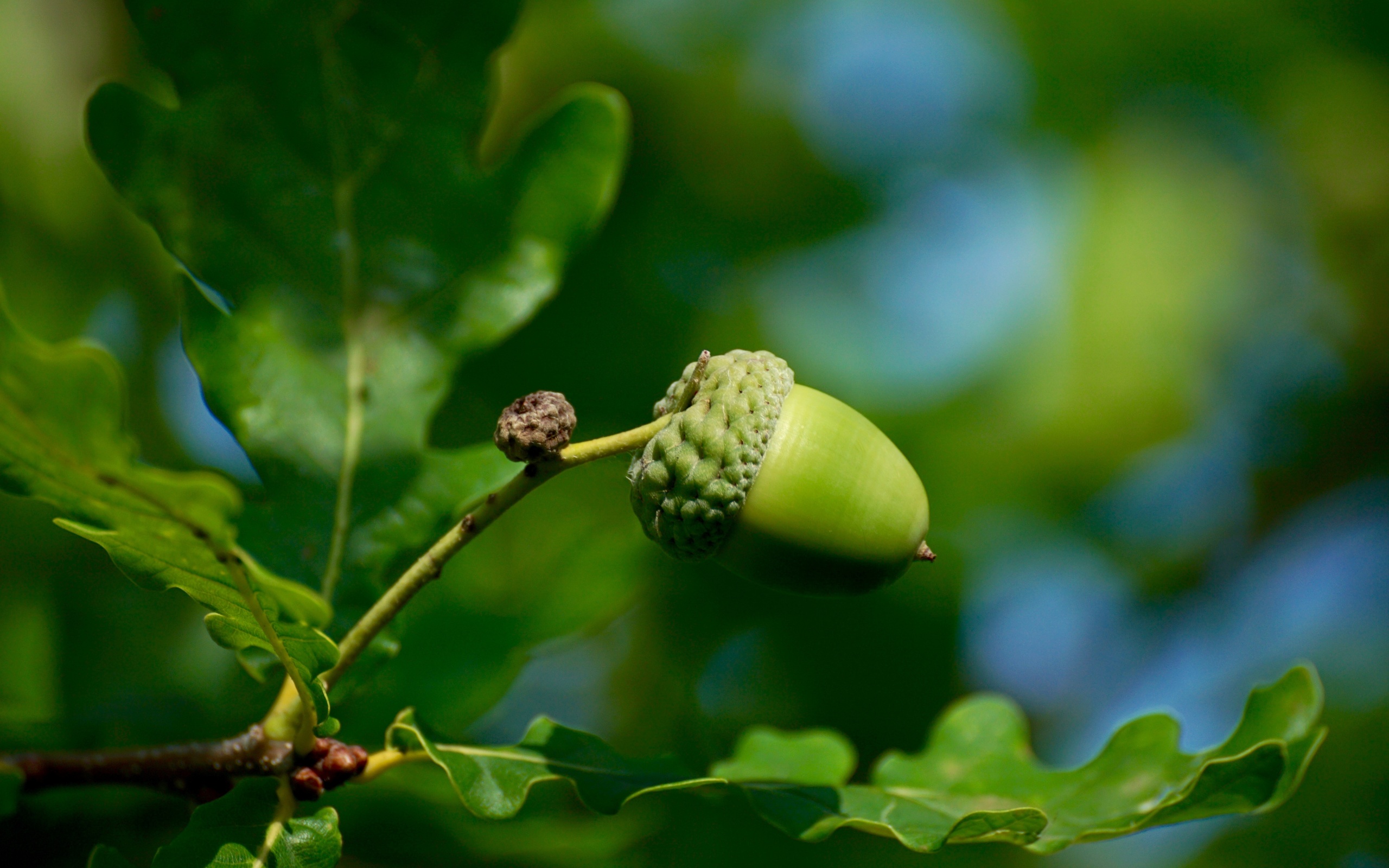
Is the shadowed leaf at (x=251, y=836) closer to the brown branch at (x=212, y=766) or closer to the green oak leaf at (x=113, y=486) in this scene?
the brown branch at (x=212, y=766)

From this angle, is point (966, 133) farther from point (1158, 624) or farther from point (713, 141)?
point (1158, 624)

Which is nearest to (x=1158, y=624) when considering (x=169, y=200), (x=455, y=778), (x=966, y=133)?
(x=966, y=133)

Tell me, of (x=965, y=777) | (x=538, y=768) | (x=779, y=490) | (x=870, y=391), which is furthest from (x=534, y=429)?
(x=870, y=391)

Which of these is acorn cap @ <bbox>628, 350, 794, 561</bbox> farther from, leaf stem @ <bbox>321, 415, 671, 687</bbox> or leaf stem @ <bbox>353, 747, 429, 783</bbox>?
leaf stem @ <bbox>353, 747, 429, 783</bbox>

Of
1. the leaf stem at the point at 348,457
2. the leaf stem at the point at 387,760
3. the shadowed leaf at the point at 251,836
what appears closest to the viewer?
the shadowed leaf at the point at 251,836

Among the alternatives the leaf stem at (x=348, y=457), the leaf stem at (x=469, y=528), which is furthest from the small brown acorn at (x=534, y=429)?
the leaf stem at (x=348, y=457)

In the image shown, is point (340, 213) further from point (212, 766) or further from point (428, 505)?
point (212, 766)
